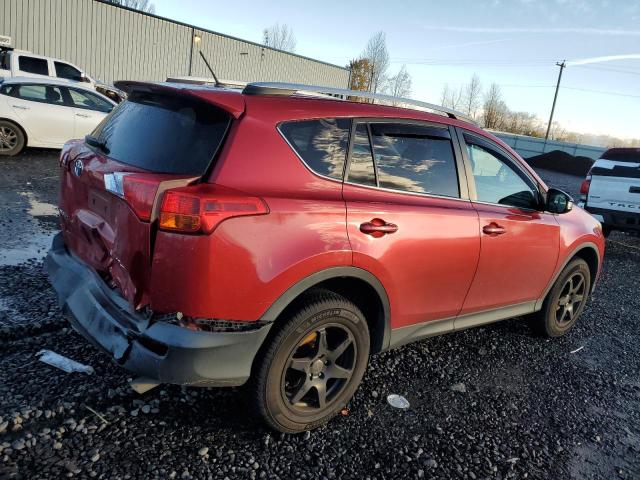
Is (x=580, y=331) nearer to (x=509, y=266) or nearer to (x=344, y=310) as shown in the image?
(x=509, y=266)

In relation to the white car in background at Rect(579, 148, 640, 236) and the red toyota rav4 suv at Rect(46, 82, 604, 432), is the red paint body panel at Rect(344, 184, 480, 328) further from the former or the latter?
the white car in background at Rect(579, 148, 640, 236)

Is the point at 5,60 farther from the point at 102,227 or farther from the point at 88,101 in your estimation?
the point at 102,227

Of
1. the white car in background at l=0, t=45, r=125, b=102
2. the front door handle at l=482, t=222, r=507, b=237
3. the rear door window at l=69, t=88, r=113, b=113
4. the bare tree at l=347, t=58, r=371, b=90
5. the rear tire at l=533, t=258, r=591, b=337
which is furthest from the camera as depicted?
the bare tree at l=347, t=58, r=371, b=90

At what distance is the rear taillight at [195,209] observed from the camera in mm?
2146

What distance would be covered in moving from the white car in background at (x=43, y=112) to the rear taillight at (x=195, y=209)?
9.30m

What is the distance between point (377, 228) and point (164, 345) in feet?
4.08

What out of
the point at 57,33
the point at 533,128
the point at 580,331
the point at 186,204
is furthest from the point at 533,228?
the point at 533,128

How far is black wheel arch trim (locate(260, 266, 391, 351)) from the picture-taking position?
2402 millimetres

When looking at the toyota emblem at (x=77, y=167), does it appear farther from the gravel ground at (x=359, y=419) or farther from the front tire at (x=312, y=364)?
the front tire at (x=312, y=364)

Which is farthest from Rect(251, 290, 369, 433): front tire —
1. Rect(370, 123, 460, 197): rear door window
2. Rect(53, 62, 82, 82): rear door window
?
Rect(53, 62, 82, 82): rear door window

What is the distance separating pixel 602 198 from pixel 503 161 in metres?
5.64

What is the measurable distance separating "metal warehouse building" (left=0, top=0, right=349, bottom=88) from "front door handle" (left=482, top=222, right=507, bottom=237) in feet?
81.1

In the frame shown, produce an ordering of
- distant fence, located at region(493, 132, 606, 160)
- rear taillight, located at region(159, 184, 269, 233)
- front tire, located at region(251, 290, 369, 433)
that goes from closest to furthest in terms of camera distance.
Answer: rear taillight, located at region(159, 184, 269, 233)
front tire, located at region(251, 290, 369, 433)
distant fence, located at region(493, 132, 606, 160)

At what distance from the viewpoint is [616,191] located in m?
8.12
